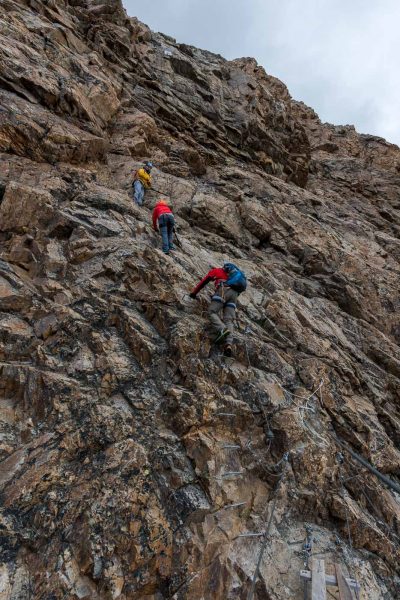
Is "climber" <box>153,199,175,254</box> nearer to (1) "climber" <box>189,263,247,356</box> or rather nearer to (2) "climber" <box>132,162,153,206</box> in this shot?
(1) "climber" <box>189,263,247,356</box>

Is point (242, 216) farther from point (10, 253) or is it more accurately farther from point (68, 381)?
point (68, 381)

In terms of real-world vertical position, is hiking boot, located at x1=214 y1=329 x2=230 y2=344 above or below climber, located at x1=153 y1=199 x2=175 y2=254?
below

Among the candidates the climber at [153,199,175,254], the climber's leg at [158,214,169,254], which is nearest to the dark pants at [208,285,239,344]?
the climber at [153,199,175,254]

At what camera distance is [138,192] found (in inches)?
508

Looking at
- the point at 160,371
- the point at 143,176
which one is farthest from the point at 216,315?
the point at 143,176

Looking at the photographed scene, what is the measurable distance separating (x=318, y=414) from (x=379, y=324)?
7.66m

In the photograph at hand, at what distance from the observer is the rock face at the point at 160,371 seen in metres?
5.30

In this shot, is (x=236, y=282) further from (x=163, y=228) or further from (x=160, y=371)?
(x=163, y=228)

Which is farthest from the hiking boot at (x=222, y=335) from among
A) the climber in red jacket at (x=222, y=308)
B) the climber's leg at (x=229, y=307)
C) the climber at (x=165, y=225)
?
the climber at (x=165, y=225)

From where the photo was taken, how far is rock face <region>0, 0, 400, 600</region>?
5.30 meters

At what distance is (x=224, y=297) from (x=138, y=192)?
6097 millimetres

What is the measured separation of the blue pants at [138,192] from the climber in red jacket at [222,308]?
16.7 ft

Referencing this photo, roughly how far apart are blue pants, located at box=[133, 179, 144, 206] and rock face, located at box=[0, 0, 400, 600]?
56cm

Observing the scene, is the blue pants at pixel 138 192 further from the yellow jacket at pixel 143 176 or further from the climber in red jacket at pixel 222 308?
the climber in red jacket at pixel 222 308
